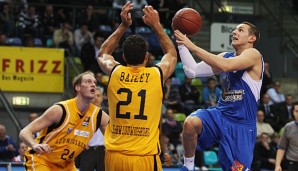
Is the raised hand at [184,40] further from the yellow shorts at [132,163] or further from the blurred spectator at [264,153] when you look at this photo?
the blurred spectator at [264,153]

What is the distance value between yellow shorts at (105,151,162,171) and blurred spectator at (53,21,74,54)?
11820 mm

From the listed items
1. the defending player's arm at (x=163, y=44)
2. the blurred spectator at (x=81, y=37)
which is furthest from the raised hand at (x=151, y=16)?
the blurred spectator at (x=81, y=37)

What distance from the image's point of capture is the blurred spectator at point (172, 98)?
62.6ft

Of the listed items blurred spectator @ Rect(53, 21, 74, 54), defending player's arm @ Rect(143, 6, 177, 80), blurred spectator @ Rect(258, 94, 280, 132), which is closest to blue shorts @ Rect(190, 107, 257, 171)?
defending player's arm @ Rect(143, 6, 177, 80)

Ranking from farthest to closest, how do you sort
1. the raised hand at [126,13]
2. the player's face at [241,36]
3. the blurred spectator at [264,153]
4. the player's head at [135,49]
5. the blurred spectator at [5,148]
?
the blurred spectator at [264,153] < the blurred spectator at [5,148] < the player's face at [241,36] < the raised hand at [126,13] < the player's head at [135,49]

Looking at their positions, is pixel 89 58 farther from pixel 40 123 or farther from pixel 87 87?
pixel 40 123

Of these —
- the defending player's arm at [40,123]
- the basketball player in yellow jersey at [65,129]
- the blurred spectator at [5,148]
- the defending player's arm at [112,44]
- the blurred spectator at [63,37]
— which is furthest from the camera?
the blurred spectator at [63,37]

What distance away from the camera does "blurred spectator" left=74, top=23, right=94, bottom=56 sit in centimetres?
2011

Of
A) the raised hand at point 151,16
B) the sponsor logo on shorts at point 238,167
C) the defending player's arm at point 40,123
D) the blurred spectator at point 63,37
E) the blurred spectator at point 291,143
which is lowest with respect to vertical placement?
the blurred spectator at point 291,143

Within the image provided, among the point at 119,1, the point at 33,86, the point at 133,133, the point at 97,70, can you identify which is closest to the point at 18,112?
the point at 33,86

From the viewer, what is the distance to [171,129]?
17812 mm

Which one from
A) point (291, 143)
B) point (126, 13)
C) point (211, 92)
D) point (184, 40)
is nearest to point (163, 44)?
point (184, 40)

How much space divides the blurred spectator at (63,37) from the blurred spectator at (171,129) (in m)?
3.60

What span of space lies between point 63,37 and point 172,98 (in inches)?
128
